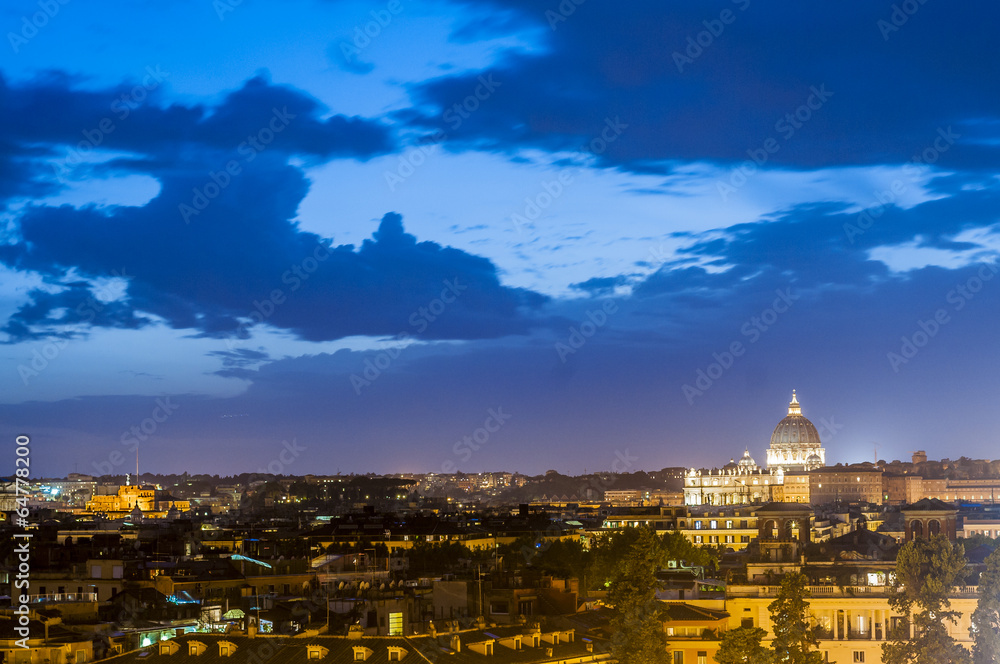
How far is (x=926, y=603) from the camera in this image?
57781mm

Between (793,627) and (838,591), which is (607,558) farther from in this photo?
(793,627)

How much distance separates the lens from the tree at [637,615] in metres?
53.4

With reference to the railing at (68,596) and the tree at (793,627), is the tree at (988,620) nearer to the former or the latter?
the tree at (793,627)

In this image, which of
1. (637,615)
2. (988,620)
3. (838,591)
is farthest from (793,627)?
(838,591)

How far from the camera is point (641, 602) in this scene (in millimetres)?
56812

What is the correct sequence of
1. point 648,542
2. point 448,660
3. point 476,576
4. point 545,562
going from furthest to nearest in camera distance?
point 545,562 < point 476,576 < point 648,542 < point 448,660

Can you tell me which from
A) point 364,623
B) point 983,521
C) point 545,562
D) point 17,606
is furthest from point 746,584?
point 983,521

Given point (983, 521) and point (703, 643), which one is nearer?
point (703, 643)

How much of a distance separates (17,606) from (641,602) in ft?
72.4

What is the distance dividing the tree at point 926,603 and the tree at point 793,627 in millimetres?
3349

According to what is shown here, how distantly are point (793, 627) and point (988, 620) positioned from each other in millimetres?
7704

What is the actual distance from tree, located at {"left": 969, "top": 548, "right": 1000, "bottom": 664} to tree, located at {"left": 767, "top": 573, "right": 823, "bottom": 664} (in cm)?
→ 567

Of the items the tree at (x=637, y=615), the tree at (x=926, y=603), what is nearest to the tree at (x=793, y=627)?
the tree at (x=926, y=603)

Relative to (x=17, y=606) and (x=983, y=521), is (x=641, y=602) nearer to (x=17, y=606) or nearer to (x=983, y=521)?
(x=17, y=606)
